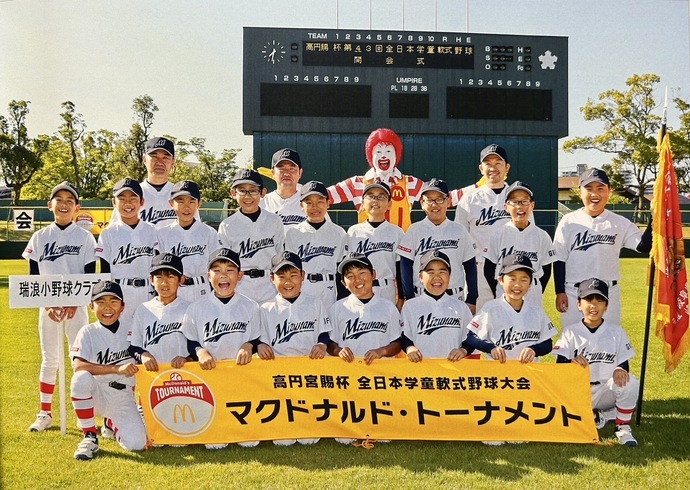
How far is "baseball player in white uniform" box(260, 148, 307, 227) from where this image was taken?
238 inches

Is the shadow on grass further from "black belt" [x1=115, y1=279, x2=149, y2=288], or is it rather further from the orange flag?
"black belt" [x1=115, y1=279, x2=149, y2=288]

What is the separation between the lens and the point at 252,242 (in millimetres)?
5562

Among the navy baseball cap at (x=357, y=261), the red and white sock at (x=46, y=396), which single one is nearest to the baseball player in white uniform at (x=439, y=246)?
the navy baseball cap at (x=357, y=261)

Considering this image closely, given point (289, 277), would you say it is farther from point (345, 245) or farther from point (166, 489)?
point (166, 489)

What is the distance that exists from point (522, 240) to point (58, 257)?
3.98 m

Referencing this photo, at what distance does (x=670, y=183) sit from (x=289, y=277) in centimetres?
324

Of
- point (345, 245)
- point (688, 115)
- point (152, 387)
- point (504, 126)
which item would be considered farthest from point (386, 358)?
point (688, 115)

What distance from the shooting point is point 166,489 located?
3812 mm

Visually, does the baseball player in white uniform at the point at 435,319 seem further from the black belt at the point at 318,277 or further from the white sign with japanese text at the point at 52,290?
the white sign with japanese text at the point at 52,290

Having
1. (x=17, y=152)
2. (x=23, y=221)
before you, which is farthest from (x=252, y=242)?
(x=17, y=152)

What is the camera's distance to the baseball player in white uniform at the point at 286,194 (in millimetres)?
6055

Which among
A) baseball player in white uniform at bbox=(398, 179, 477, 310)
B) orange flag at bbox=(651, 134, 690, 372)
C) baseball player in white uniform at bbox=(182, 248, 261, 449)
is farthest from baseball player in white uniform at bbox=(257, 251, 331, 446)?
orange flag at bbox=(651, 134, 690, 372)

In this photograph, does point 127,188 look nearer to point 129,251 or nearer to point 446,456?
point 129,251

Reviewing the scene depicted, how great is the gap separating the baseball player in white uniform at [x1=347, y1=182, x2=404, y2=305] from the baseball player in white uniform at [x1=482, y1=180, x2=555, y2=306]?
33.8 inches
